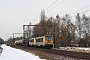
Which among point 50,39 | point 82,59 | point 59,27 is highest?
point 59,27

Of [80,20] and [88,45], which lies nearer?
[88,45]

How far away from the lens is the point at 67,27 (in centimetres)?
6931

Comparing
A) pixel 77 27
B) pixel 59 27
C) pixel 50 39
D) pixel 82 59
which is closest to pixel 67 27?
pixel 59 27

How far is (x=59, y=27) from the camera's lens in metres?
68.4

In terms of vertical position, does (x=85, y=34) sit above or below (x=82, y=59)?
above

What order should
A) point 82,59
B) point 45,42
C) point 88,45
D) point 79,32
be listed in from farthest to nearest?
point 79,32 → point 88,45 → point 45,42 → point 82,59

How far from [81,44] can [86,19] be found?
46.0ft

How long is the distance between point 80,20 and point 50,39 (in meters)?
34.4

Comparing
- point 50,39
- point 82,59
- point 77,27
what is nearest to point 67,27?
point 77,27

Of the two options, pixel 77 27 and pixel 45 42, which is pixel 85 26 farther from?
pixel 45 42

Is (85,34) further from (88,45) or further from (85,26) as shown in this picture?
(88,45)

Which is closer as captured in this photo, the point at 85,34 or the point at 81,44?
the point at 81,44

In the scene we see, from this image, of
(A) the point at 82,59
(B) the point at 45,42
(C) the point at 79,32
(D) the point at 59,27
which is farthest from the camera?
(C) the point at 79,32

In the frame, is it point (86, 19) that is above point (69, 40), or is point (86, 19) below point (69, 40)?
above
